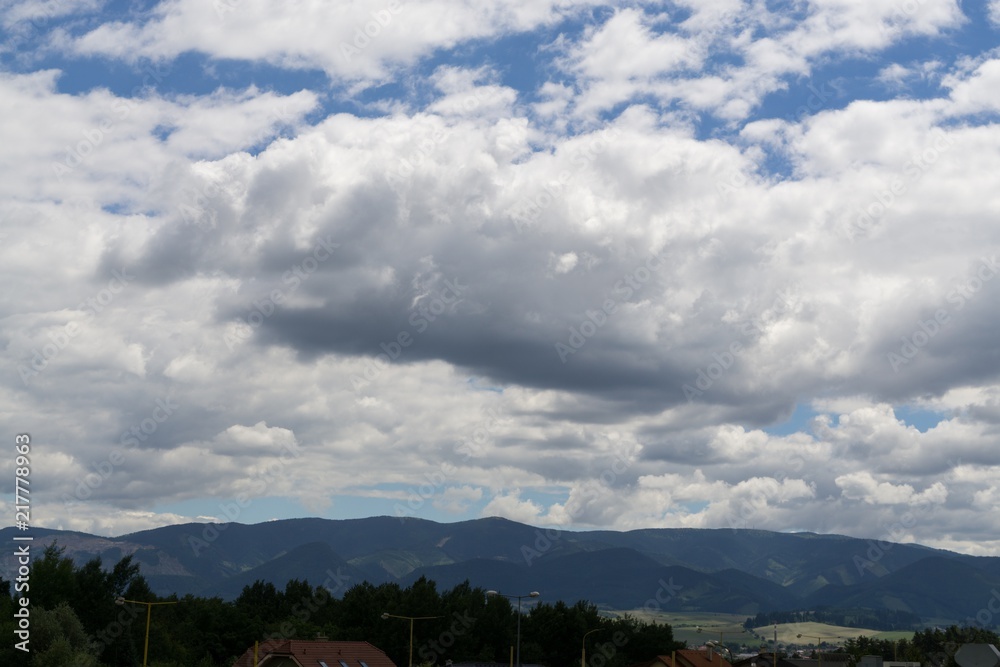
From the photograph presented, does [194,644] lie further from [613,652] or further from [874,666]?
[874,666]

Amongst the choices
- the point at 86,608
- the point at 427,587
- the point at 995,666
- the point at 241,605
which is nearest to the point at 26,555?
the point at 995,666

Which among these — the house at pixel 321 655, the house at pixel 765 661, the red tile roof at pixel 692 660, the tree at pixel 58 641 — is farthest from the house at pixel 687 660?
the tree at pixel 58 641

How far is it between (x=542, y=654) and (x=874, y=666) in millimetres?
50900

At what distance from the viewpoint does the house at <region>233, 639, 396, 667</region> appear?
96062 mm

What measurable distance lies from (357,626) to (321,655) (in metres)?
79.9

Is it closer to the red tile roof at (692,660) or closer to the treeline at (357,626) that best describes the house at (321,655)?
the treeline at (357,626)

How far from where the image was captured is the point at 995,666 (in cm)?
1791

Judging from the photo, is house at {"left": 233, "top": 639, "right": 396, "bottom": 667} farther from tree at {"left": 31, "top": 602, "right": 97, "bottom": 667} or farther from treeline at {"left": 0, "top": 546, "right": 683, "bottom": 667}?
treeline at {"left": 0, "top": 546, "right": 683, "bottom": 667}

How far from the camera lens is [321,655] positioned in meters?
99.1

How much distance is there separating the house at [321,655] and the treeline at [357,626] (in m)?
28.9

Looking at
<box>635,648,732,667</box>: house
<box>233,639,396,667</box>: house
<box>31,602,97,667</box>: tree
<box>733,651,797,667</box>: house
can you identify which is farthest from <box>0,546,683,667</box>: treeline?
<box>233,639,396,667</box>: house

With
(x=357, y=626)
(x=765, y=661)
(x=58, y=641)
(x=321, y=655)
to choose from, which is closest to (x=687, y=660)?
(x=765, y=661)

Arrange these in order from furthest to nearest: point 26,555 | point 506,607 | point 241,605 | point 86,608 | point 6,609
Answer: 1. point 241,605
2. point 506,607
3. point 86,608
4. point 6,609
5. point 26,555

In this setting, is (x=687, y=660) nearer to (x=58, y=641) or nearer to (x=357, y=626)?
(x=357, y=626)
